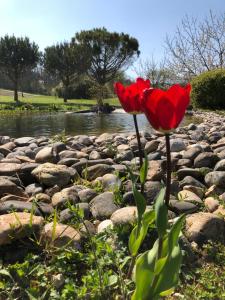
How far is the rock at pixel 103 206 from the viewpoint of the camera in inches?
106

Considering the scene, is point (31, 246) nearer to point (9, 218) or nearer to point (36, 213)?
point (9, 218)

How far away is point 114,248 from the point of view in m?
2.16

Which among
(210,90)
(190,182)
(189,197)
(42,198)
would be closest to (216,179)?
(190,182)

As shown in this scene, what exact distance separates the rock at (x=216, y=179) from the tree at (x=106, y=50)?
34.0 m

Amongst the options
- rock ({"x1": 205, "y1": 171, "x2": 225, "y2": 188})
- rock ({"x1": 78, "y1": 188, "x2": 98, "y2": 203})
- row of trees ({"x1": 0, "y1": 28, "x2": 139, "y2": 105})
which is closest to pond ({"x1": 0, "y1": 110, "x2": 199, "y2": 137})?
rock ({"x1": 205, "y1": 171, "x2": 225, "y2": 188})

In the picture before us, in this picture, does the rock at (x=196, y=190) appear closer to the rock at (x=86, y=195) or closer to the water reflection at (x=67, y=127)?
the rock at (x=86, y=195)

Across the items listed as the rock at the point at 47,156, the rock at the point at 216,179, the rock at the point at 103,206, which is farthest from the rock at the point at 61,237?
the rock at the point at 47,156

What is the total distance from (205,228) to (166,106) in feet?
4.42

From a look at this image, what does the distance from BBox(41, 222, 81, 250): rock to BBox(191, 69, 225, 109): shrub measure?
41.6 feet

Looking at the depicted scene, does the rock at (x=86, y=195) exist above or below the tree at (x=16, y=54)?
below

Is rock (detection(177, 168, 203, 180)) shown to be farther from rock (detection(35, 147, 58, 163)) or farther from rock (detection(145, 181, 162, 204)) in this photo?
rock (detection(35, 147, 58, 163))

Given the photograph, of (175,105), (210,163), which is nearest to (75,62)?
(210,163)

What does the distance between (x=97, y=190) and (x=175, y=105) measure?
2.04 metres

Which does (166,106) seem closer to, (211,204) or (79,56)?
(211,204)
